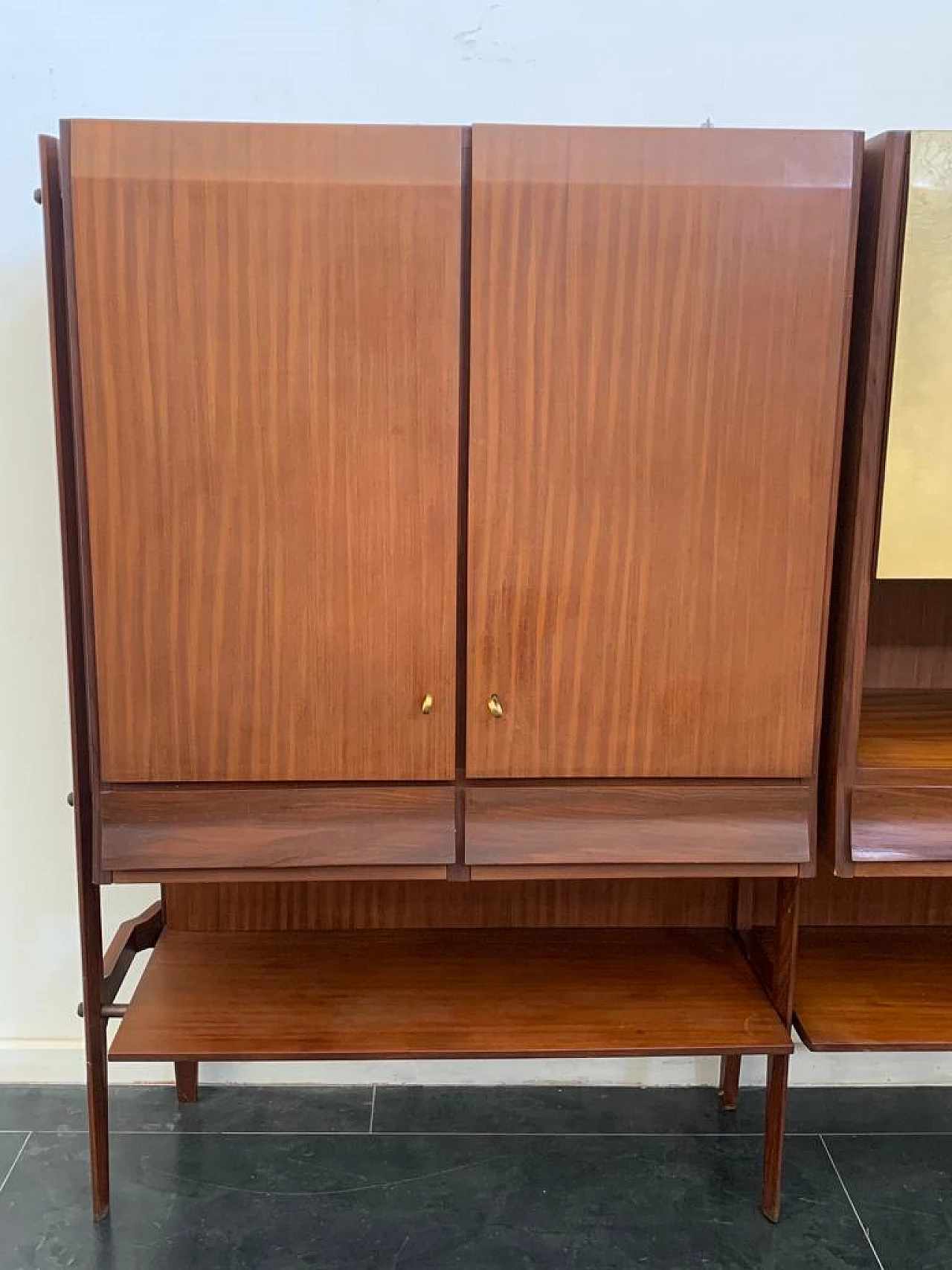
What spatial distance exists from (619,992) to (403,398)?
99cm

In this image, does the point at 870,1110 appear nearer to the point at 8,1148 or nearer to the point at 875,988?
the point at 875,988

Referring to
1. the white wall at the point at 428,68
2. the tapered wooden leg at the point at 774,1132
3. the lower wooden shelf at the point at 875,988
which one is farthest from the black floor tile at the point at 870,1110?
the white wall at the point at 428,68

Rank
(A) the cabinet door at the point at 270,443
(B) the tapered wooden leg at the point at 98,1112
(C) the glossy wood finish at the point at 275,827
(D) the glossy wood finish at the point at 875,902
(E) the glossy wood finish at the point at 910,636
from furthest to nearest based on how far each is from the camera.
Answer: (D) the glossy wood finish at the point at 875,902 < (E) the glossy wood finish at the point at 910,636 < (B) the tapered wooden leg at the point at 98,1112 < (C) the glossy wood finish at the point at 275,827 < (A) the cabinet door at the point at 270,443

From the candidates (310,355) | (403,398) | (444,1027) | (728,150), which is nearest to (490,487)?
(403,398)

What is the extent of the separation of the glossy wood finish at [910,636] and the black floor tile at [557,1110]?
0.83 metres

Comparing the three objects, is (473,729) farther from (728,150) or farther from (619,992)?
(728,150)

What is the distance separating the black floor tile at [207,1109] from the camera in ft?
5.89

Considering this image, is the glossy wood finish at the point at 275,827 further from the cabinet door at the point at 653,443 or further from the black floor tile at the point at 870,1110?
the black floor tile at the point at 870,1110

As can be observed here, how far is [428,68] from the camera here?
1620 mm

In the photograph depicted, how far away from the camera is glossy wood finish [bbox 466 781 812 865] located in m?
1.41

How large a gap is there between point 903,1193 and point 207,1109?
1213 millimetres

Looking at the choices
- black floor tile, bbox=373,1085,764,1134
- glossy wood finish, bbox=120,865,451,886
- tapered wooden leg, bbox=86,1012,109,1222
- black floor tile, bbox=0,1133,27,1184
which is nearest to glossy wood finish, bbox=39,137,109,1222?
tapered wooden leg, bbox=86,1012,109,1222

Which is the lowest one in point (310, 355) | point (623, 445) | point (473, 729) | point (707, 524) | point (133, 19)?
point (473, 729)

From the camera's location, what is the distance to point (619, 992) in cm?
161
